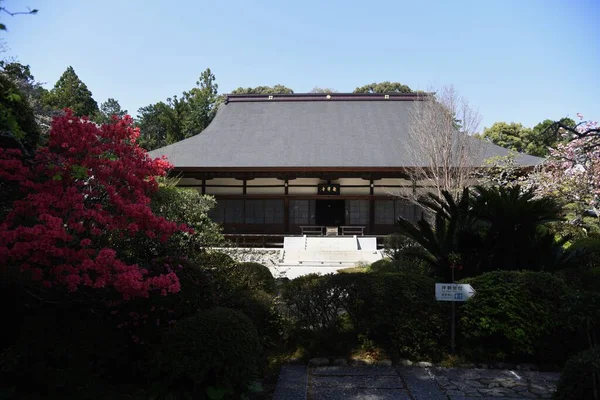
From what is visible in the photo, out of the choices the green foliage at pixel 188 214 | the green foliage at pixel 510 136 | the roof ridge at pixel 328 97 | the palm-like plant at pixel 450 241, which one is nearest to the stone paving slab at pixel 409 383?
the palm-like plant at pixel 450 241

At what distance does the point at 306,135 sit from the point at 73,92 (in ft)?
106

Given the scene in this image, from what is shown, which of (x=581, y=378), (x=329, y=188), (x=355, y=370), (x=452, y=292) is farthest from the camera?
(x=329, y=188)

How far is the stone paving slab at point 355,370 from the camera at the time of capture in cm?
495

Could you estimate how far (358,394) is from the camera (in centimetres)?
433

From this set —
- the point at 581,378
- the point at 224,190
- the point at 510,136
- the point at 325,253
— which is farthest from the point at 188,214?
the point at 510,136

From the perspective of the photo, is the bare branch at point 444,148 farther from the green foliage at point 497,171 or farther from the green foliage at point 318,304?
the green foliage at point 318,304

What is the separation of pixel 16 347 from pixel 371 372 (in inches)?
134

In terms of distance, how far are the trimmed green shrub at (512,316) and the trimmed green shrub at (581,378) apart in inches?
78.6

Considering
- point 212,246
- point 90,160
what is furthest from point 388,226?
point 90,160

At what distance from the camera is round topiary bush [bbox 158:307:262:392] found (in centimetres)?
365

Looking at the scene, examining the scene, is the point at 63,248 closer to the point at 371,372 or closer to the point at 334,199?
the point at 371,372

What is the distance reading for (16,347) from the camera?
4.02m

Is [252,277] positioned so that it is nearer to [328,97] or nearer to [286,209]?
[286,209]

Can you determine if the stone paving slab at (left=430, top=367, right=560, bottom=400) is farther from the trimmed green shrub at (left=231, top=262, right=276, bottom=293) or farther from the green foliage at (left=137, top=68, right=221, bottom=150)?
the green foliage at (left=137, top=68, right=221, bottom=150)
